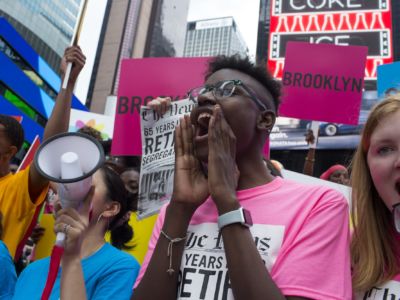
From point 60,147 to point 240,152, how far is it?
619 mm

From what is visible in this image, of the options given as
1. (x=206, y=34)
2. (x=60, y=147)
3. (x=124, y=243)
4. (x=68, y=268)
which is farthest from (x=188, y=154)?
(x=206, y=34)

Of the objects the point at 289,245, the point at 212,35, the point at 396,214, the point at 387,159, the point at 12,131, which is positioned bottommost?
the point at 289,245

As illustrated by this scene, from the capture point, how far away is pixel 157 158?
2270 millimetres

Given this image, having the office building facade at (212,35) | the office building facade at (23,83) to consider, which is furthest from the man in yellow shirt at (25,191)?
the office building facade at (212,35)

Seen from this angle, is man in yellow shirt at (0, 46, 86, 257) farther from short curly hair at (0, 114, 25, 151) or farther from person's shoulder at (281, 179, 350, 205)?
person's shoulder at (281, 179, 350, 205)

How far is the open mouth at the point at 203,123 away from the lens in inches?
58.8

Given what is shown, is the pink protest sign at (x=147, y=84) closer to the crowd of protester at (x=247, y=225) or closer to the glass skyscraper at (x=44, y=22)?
the crowd of protester at (x=247, y=225)

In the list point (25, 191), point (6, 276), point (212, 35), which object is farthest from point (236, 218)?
point (212, 35)

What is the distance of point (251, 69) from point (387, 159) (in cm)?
66

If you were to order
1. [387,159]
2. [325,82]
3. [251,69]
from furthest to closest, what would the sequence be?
[325,82] < [251,69] < [387,159]

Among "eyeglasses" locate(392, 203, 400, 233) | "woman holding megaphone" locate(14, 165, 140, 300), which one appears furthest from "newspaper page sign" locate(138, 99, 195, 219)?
"eyeglasses" locate(392, 203, 400, 233)

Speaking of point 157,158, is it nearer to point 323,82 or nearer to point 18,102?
point 323,82

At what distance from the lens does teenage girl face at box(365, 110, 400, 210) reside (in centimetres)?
130

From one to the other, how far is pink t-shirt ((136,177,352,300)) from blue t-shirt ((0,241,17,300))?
876 millimetres
